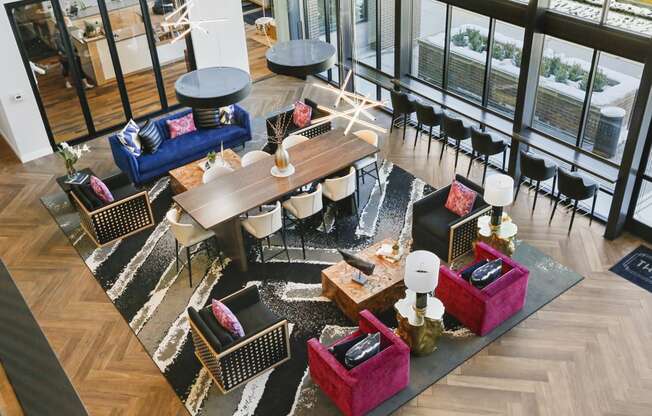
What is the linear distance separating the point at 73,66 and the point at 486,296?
26.4 feet

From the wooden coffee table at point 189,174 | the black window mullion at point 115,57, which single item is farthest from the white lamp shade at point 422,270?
the black window mullion at point 115,57

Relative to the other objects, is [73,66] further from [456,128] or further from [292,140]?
[456,128]

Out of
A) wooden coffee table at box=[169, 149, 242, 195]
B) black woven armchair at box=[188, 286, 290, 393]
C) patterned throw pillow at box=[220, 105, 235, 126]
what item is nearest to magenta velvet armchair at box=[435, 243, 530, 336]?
black woven armchair at box=[188, 286, 290, 393]

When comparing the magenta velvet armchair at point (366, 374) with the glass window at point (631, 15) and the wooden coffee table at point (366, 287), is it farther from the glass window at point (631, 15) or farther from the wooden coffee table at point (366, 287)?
the glass window at point (631, 15)

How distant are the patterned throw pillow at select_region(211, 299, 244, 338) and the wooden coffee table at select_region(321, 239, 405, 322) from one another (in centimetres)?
139

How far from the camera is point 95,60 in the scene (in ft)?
38.5

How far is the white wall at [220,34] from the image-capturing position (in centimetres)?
1242

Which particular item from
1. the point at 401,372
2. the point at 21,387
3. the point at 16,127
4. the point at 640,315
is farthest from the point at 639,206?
the point at 16,127

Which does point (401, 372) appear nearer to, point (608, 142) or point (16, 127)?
point (608, 142)

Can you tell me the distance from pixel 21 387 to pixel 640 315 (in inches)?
297

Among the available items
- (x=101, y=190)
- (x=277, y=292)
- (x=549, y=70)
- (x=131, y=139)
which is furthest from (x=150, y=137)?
(x=549, y=70)

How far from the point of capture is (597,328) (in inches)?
303

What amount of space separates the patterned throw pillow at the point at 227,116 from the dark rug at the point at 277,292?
1.67 m

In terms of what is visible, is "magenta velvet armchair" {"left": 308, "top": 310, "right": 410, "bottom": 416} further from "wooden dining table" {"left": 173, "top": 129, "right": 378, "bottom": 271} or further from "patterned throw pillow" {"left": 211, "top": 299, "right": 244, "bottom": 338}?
"wooden dining table" {"left": 173, "top": 129, "right": 378, "bottom": 271}
